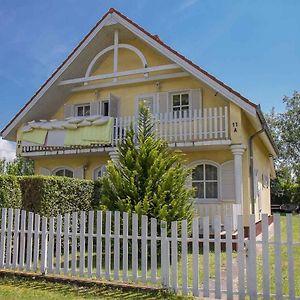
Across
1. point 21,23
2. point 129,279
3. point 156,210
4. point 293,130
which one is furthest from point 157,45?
point 293,130

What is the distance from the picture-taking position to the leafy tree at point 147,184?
8.78 m

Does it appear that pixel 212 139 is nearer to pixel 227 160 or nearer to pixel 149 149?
pixel 227 160

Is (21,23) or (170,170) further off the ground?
(21,23)

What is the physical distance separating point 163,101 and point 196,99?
59.7 inches

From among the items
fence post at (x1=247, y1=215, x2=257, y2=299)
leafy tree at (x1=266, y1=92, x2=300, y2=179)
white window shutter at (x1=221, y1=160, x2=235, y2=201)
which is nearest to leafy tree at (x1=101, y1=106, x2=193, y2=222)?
fence post at (x1=247, y1=215, x2=257, y2=299)

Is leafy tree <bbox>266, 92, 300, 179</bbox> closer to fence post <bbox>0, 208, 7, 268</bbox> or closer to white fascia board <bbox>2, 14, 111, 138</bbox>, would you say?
white fascia board <bbox>2, 14, 111, 138</bbox>

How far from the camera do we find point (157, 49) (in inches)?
567

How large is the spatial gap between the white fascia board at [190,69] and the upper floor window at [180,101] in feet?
6.62

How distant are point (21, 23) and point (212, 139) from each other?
299 inches

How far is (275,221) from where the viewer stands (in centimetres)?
575

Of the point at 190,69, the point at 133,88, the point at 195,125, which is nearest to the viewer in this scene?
the point at 195,125

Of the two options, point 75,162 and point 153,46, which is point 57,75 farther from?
point 153,46

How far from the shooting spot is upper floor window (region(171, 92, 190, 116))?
51.1 ft

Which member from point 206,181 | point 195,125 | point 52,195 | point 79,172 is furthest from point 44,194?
point 79,172
